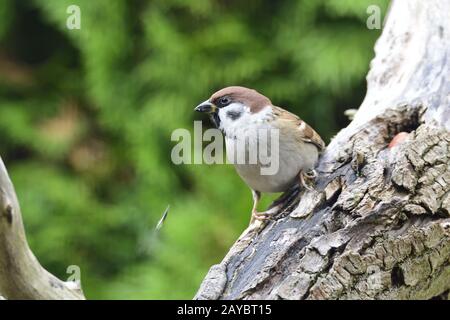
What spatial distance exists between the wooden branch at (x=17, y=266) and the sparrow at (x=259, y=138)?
0.71m

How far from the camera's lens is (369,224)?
2336 mm

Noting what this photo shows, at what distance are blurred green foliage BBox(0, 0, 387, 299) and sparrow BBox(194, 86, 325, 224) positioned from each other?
36.7 inches

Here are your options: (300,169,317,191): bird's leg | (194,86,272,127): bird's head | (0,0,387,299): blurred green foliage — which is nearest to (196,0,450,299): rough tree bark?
(300,169,317,191): bird's leg

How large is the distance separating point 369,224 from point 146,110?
6.94 ft

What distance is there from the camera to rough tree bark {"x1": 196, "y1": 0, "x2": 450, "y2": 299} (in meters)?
2.24

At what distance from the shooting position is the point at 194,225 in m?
3.73

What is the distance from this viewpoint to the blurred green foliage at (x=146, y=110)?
12.6ft

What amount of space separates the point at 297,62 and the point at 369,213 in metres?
1.74

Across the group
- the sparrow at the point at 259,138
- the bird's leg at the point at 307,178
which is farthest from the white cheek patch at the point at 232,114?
the bird's leg at the point at 307,178

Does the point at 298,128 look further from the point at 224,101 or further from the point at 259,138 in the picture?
the point at 224,101

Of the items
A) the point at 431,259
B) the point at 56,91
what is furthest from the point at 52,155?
the point at 431,259

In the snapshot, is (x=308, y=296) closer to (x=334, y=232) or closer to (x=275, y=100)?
(x=334, y=232)

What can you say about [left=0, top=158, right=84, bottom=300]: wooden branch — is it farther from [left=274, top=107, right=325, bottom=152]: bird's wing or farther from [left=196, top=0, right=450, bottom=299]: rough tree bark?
[left=274, top=107, right=325, bottom=152]: bird's wing

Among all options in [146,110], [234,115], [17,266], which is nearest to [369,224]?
[234,115]
